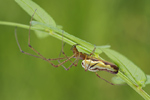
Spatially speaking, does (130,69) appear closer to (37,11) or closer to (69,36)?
(69,36)

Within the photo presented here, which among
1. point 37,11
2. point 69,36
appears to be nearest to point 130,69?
point 69,36

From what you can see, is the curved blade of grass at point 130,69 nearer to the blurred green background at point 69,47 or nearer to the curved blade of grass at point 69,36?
the curved blade of grass at point 69,36

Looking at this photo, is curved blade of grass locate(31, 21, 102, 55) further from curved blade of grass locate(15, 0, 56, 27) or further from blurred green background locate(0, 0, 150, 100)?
blurred green background locate(0, 0, 150, 100)

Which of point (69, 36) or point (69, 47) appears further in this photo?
point (69, 47)

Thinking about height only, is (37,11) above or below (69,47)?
above

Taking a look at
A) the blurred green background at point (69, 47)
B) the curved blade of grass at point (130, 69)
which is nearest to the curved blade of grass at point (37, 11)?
the curved blade of grass at point (130, 69)

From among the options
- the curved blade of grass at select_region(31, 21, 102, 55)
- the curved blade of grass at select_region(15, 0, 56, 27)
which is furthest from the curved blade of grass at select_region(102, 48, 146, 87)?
the curved blade of grass at select_region(15, 0, 56, 27)
